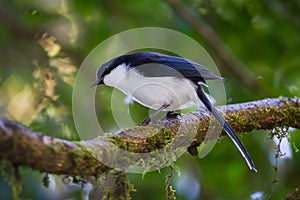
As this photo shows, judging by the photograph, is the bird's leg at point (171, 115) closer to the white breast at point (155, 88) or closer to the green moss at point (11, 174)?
the white breast at point (155, 88)

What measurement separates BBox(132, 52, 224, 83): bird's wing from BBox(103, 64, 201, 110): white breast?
25mm

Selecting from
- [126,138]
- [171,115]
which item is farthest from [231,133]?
[126,138]

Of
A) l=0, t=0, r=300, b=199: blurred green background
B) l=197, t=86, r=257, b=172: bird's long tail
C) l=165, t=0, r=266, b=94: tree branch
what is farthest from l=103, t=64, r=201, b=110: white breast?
l=165, t=0, r=266, b=94: tree branch

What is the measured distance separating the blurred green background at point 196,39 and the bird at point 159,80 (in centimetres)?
57

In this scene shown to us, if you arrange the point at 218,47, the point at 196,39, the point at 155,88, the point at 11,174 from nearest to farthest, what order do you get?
the point at 11,174 < the point at 155,88 < the point at 218,47 < the point at 196,39

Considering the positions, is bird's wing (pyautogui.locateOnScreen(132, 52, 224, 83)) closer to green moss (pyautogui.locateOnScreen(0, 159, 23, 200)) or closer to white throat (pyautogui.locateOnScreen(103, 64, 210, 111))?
white throat (pyautogui.locateOnScreen(103, 64, 210, 111))

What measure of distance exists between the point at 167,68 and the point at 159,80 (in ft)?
0.26

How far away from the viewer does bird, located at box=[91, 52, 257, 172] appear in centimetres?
262

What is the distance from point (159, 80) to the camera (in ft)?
8.72

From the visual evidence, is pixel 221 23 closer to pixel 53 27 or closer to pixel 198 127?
pixel 53 27

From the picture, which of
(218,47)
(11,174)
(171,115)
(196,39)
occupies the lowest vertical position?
(11,174)

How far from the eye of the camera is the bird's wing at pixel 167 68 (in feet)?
8.72

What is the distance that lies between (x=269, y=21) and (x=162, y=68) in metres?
1.30

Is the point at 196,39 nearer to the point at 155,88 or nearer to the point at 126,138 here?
the point at 155,88
